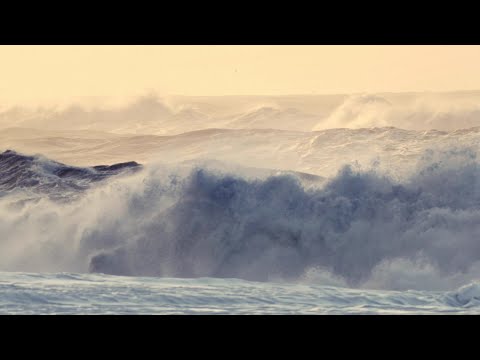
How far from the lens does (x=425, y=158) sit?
17.7 metres

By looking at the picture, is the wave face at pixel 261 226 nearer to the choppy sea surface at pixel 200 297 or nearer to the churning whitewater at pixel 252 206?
the churning whitewater at pixel 252 206

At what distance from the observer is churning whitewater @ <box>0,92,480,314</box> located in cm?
1681

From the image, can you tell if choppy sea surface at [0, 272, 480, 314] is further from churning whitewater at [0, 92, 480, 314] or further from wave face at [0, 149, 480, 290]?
wave face at [0, 149, 480, 290]

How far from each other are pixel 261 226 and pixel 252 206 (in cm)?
35

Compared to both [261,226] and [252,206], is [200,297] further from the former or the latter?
[252,206]

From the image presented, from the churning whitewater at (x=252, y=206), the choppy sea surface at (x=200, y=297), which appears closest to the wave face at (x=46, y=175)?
the churning whitewater at (x=252, y=206)

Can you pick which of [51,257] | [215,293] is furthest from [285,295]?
[51,257]

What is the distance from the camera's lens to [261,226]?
17422mm

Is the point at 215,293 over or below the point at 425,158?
below

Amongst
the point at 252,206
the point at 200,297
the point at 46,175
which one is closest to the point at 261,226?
the point at 252,206

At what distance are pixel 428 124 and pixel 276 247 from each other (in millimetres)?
3146

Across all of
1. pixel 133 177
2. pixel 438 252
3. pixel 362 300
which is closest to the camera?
pixel 362 300

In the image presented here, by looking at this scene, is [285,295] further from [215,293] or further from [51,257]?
[51,257]

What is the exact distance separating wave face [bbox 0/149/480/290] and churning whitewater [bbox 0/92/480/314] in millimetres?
16
